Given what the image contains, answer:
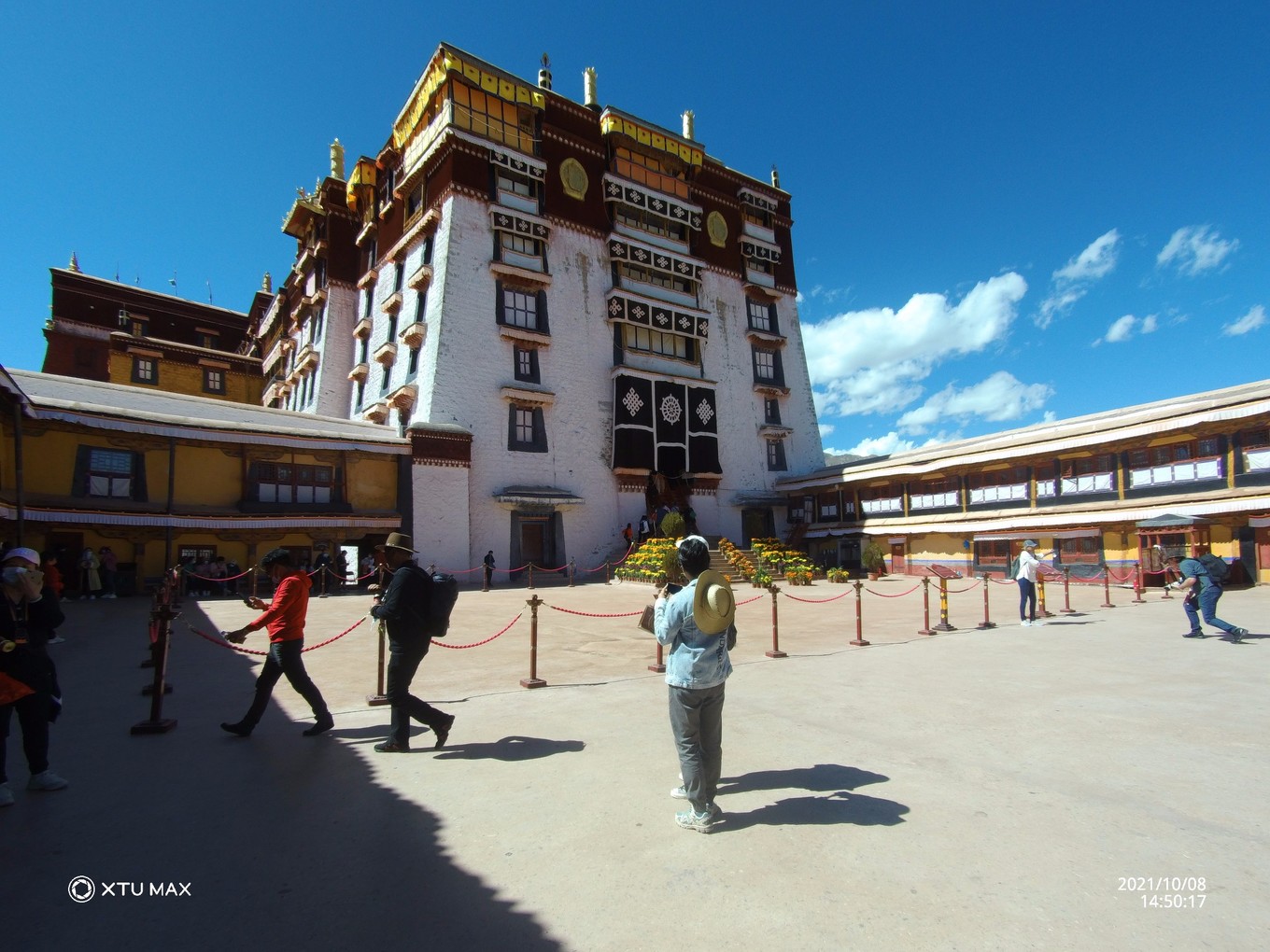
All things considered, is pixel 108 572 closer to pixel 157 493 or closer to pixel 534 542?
pixel 157 493

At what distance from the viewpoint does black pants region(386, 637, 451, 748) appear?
528cm

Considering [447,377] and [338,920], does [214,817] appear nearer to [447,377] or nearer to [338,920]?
[338,920]

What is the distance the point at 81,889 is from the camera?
129 inches

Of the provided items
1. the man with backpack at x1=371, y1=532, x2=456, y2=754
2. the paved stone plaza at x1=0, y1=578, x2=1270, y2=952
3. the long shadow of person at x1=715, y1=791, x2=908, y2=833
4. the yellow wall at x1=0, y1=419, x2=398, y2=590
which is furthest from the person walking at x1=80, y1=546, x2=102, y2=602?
the long shadow of person at x1=715, y1=791, x2=908, y2=833

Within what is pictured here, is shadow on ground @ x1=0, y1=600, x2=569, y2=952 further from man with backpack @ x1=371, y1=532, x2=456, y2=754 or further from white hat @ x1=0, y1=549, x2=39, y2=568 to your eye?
white hat @ x1=0, y1=549, x2=39, y2=568

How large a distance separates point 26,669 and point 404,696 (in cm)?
252

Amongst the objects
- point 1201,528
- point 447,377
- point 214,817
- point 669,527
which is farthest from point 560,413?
point 214,817

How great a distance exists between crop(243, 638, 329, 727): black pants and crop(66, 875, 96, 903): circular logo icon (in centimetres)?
229

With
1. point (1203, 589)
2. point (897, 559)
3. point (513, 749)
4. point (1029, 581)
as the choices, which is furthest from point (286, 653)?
point (897, 559)

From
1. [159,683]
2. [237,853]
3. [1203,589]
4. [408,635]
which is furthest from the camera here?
[1203,589]

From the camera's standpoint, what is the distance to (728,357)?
34.4 meters

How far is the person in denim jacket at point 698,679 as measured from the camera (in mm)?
3924

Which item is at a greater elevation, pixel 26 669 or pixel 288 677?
pixel 26 669

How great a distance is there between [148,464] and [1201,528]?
105 feet
